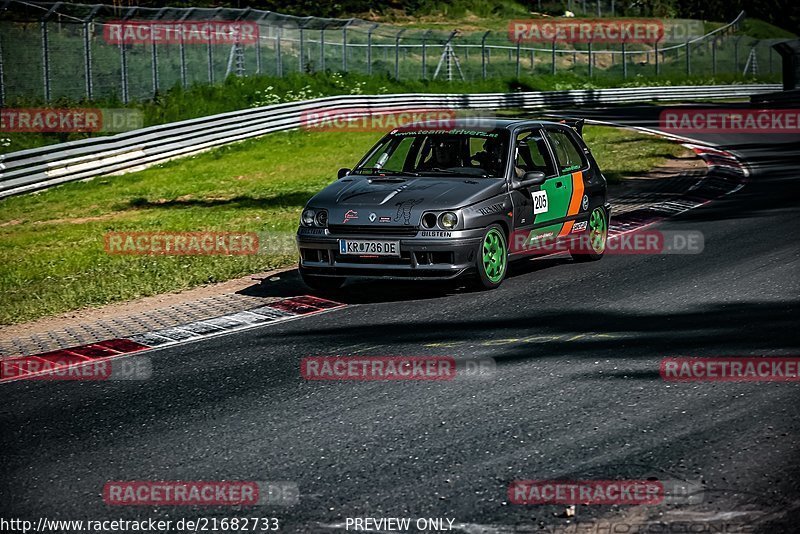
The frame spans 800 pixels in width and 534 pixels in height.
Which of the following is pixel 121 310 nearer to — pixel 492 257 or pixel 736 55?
pixel 492 257

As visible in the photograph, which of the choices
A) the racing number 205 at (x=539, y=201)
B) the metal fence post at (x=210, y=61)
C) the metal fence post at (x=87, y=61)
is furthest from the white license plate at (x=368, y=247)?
the metal fence post at (x=210, y=61)

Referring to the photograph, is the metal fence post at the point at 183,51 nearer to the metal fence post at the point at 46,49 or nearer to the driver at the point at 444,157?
the metal fence post at the point at 46,49

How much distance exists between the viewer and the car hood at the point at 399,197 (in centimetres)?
975

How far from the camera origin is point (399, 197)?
391 inches

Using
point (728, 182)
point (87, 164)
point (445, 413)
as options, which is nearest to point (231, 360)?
point (445, 413)

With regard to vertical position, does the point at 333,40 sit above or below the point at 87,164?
above

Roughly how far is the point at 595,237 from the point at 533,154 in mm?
1263

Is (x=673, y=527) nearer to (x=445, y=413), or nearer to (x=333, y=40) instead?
(x=445, y=413)

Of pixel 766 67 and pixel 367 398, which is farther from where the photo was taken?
pixel 766 67

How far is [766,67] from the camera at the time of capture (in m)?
62.0

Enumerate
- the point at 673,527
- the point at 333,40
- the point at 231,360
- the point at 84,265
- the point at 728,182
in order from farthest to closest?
the point at 333,40 → the point at 728,182 → the point at 84,265 → the point at 231,360 → the point at 673,527

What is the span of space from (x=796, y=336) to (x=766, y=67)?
58364mm

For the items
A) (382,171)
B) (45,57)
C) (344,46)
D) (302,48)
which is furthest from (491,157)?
(344,46)

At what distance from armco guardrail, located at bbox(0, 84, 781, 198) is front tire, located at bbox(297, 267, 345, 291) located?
1213 centimetres
